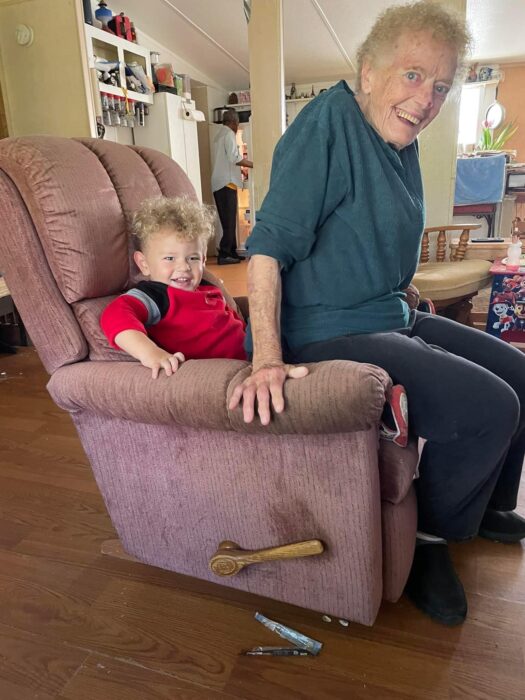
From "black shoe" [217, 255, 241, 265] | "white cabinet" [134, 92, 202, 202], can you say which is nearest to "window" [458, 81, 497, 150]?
"black shoe" [217, 255, 241, 265]

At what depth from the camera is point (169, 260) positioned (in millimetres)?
1149

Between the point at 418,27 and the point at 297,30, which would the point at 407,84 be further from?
the point at 297,30

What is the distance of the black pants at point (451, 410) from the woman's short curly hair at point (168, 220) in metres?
0.38

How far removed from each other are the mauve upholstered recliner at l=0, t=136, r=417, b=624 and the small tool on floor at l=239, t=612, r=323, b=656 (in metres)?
0.07

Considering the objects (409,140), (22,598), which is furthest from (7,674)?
(409,140)

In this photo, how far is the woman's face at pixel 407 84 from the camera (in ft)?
3.11

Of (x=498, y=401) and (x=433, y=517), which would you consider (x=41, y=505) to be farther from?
(x=498, y=401)

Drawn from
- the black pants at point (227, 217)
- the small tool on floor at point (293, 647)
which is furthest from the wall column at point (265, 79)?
the black pants at point (227, 217)

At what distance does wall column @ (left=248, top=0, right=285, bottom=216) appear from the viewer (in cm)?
292

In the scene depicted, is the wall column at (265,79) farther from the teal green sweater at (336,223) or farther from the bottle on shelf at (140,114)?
the teal green sweater at (336,223)

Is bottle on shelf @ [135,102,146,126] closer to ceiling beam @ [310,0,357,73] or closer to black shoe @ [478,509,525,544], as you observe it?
ceiling beam @ [310,0,357,73]

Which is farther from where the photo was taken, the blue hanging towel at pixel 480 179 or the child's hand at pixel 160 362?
the blue hanging towel at pixel 480 179

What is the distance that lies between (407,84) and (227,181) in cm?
503

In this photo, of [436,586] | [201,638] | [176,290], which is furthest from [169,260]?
[436,586]
